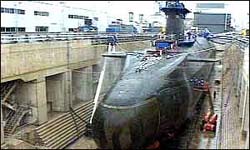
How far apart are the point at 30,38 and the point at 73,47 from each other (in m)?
2.99

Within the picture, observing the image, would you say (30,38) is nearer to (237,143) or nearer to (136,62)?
(136,62)

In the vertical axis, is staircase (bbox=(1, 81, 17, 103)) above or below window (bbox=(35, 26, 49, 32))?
below

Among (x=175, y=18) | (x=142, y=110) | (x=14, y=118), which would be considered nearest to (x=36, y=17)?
(x=175, y=18)

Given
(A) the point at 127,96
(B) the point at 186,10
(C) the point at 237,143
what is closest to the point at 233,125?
(C) the point at 237,143

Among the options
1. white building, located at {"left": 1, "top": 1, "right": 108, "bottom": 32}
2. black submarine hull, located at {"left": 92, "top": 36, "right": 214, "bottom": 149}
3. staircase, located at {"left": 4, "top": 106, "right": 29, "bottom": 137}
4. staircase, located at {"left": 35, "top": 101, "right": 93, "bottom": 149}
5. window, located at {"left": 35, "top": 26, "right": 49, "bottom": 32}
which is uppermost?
white building, located at {"left": 1, "top": 1, "right": 108, "bottom": 32}

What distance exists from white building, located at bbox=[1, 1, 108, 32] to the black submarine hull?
1088cm

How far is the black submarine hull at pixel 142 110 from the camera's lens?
803 centimetres

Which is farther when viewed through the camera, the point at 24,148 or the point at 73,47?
the point at 73,47

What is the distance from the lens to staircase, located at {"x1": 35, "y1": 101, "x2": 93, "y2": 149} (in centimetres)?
1129

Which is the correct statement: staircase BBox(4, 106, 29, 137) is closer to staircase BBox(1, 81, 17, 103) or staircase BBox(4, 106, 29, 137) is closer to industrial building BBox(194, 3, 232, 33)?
staircase BBox(1, 81, 17, 103)

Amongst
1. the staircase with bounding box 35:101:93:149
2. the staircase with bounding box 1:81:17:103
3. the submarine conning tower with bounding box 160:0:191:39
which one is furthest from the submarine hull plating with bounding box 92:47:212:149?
the submarine conning tower with bounding box 160:0:191:39

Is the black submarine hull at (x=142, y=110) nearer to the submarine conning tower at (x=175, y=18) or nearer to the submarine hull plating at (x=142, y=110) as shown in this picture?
the submarine hull plating at (x=142, y=110)

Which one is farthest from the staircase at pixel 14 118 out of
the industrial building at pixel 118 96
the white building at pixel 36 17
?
the white building at pixel 36 17

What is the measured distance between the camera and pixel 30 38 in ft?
39.9
